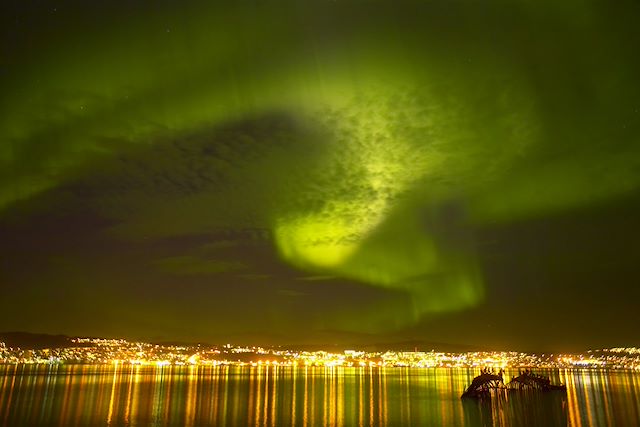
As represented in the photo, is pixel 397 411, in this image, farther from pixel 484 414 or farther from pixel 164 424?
pixel 164 424

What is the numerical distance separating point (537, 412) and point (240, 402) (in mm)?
34702

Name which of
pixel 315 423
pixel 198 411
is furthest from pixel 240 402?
pixel 315 423

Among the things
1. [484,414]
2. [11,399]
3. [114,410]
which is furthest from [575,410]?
[11,399]

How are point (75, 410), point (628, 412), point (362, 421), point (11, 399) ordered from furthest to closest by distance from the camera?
point (11, 399) → point (628, 412) → point (75, 410) → point (362, 421)

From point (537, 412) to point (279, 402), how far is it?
30.3m

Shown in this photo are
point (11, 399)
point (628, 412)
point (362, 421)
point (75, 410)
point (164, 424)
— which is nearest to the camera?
point (164, 424)

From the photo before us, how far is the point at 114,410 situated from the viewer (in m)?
49.2

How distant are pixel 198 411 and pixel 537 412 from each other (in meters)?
36.2

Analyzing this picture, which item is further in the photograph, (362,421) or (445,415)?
(445,415)

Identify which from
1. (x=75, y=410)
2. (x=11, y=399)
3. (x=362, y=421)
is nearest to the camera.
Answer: (x=362, y=421)

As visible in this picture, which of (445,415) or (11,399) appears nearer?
(445,415)

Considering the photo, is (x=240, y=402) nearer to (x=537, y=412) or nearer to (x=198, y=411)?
(x=198, y=411)

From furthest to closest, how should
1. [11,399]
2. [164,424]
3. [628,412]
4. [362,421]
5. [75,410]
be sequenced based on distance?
1. [11,399]
2. [628,412]
3. [75,410]
4. [362,421]
5. [164,424]

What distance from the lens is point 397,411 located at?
176 ft
